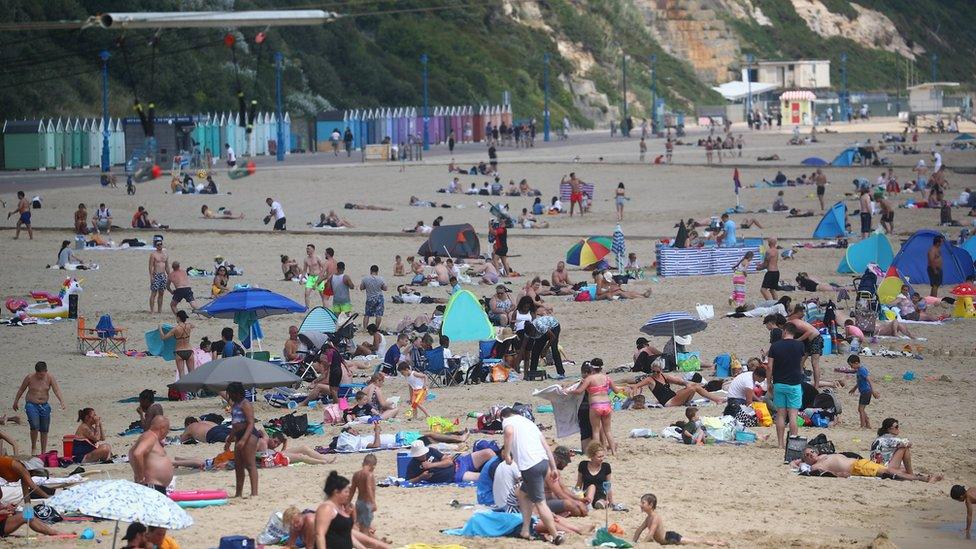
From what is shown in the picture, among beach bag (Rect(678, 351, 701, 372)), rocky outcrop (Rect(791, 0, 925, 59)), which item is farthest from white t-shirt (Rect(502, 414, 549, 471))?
rocky outcrop (Rect(791, 0, 925, 59))

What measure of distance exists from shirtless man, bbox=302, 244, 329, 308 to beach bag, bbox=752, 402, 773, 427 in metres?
8.57

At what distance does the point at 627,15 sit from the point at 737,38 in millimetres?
12701

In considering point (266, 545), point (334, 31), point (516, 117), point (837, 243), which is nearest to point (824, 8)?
point (516, 117)

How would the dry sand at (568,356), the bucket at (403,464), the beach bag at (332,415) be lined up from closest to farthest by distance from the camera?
the dry sand at (568,356) → the bucket at (403,464) → the beach bag at (332,415)

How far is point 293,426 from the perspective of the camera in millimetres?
14258

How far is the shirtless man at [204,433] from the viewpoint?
45.9 ft

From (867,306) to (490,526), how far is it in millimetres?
9876

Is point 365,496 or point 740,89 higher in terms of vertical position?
point 740,89

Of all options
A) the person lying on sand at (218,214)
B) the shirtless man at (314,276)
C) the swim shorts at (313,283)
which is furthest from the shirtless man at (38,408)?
the person lying on sand at (218,214)

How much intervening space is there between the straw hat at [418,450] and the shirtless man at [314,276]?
934 cm

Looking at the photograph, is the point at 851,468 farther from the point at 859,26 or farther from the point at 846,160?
the point at 859,26

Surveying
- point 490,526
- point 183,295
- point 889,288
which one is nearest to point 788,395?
point 490,526

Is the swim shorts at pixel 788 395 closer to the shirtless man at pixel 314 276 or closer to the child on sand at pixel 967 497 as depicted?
the child on sand at pixel 967 497

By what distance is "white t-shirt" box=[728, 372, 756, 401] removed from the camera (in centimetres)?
1469
